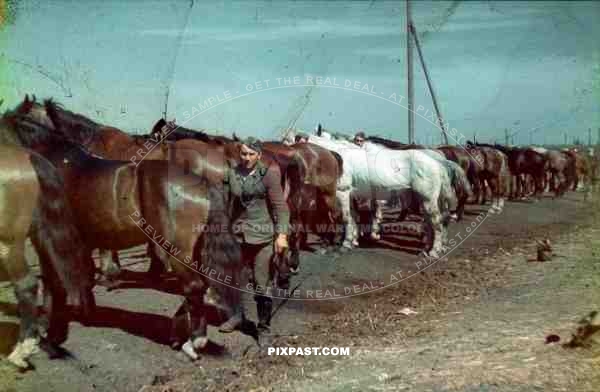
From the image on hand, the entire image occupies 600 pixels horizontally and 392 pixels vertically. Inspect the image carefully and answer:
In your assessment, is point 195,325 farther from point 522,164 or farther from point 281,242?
point 522,164

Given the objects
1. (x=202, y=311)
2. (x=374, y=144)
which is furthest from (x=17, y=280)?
(x=374, y=144)

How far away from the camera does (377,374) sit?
4953 millimetres

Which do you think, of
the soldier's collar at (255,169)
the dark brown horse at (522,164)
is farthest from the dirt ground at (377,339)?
the dark brown horse at (522,164)

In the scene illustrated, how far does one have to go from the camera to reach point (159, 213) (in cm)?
556

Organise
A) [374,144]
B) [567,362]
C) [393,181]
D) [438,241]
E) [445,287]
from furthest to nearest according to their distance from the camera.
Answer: [374,144], [393,181], [438,241], [445,287], [567,362]

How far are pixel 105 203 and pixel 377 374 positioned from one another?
3.00m

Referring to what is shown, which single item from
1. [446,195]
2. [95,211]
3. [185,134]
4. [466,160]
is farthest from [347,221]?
[466,160]

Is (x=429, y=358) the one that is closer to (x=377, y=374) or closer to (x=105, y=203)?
(x=377, y=374)

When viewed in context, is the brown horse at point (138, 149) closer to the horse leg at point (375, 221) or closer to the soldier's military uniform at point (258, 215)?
the soldier's military uniform at point (258, 215)

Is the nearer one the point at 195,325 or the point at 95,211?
the point at 195,325

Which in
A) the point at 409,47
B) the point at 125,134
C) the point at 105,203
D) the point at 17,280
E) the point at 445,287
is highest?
the point at 409,47

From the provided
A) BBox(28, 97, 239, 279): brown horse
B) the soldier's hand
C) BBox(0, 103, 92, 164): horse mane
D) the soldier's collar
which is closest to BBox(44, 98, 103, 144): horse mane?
BBox(28, 97, 239, 279): brown horse

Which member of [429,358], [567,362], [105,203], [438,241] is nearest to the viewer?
[567,362]

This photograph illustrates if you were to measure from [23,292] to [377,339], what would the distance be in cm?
321
